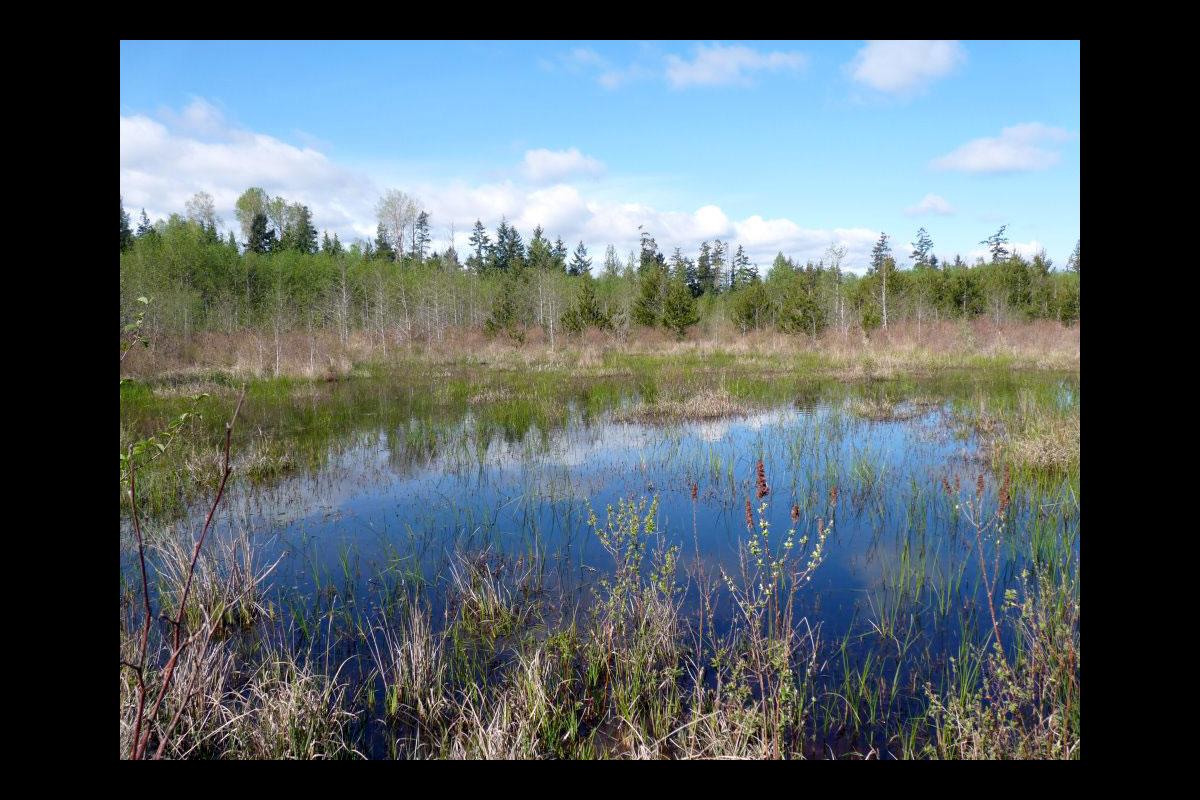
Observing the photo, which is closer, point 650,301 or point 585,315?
point 585,315

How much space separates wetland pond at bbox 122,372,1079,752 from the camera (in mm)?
4578

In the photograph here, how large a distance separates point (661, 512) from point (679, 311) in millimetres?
35163

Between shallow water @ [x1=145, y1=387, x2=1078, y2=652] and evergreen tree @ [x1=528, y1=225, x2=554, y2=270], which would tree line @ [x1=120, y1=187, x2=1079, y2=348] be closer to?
evergreen tree @ [x1=528, y1=225, x2=554, y2=270]

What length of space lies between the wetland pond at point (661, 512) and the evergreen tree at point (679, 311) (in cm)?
2726

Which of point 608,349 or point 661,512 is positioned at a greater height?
point 608,349

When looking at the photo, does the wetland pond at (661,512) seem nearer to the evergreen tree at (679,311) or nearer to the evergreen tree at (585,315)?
the evergreen tree at (585,315)

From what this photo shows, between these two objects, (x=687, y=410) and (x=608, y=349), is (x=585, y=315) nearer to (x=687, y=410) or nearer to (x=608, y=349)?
(x=608, y=349)

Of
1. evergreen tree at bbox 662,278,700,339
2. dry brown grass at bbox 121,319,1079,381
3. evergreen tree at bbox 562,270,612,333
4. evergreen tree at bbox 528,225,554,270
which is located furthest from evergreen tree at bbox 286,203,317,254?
evergreen tree at bbox 662,278,700,339

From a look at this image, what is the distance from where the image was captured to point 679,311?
41.1 metres

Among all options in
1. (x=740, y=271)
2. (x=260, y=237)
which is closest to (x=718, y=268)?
(x=740, y=271)

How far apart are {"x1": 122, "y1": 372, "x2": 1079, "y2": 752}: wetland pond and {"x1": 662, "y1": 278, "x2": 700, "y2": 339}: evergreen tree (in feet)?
89.4
